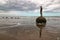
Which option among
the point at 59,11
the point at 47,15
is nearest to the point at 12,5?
the point at 47,15

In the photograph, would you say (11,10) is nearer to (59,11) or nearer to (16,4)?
(16,4)

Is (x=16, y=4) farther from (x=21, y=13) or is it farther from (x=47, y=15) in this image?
(x=47, y=15)

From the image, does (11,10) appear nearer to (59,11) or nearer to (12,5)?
(12,5)

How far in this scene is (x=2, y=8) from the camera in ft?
47.3

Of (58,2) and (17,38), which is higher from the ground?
(58,2)

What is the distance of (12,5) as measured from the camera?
572 inches

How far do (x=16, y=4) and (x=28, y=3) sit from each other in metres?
0.97

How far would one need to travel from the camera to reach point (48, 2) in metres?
14.7

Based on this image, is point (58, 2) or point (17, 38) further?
point (58, 2)

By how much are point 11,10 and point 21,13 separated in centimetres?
84

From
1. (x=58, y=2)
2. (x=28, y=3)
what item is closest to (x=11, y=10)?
(x=28, y=3)

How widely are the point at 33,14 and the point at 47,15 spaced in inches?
43.0

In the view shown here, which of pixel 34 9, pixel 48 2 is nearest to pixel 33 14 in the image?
pixel 34 9

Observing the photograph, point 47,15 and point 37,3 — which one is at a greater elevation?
point 37,3
